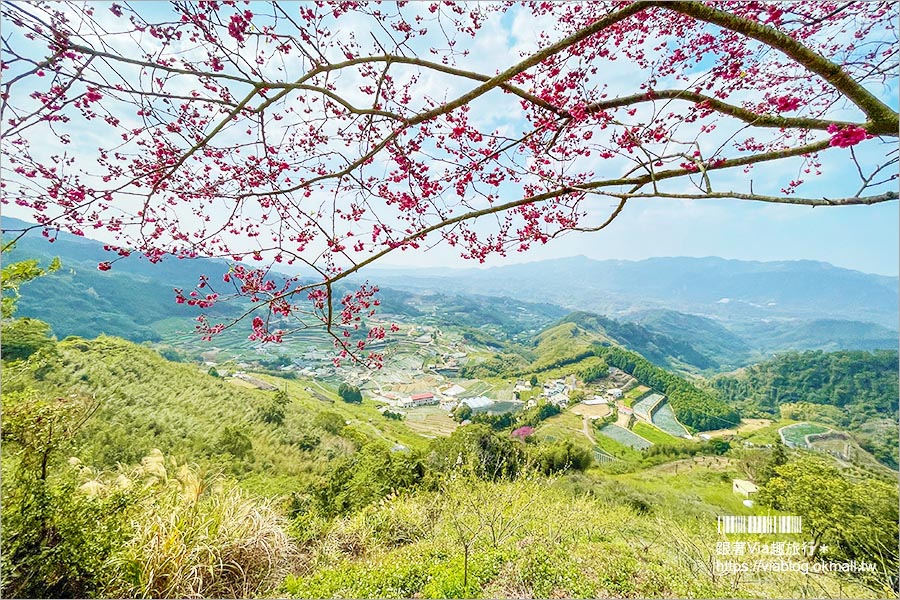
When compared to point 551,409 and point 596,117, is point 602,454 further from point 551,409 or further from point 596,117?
point 596,117

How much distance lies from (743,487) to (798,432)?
868 inches

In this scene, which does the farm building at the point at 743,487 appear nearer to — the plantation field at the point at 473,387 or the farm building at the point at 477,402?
the farm building at the point at 477,402

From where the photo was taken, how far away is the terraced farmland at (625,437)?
2845cm

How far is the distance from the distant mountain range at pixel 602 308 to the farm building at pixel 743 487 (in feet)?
66.0

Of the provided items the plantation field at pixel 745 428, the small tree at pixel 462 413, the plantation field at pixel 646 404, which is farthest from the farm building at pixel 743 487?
the small tree at pixel 462 413

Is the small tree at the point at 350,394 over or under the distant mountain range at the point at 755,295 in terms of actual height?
under

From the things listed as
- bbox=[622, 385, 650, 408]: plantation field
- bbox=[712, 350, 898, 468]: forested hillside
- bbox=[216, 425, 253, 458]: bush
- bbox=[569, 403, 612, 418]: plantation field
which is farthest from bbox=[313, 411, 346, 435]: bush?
bbox=[712, 350, 898, 468]: forested hillside

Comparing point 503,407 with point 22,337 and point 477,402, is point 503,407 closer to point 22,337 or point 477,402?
point 477,402

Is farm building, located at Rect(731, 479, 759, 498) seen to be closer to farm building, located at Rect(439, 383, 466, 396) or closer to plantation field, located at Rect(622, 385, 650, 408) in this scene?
plantation field, located at Rect(622, 385, 650, 408)

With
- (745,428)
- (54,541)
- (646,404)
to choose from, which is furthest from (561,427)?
(54,541)

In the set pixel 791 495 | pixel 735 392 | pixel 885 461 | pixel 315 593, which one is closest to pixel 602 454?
pixel 791 495

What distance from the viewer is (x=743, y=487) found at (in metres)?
17.1

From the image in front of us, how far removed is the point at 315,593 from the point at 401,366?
129ft

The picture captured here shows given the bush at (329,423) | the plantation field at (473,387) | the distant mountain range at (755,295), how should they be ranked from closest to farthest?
the bush at (329,423), the plantation field at (473,387), the distant mountain range at (755,295)
